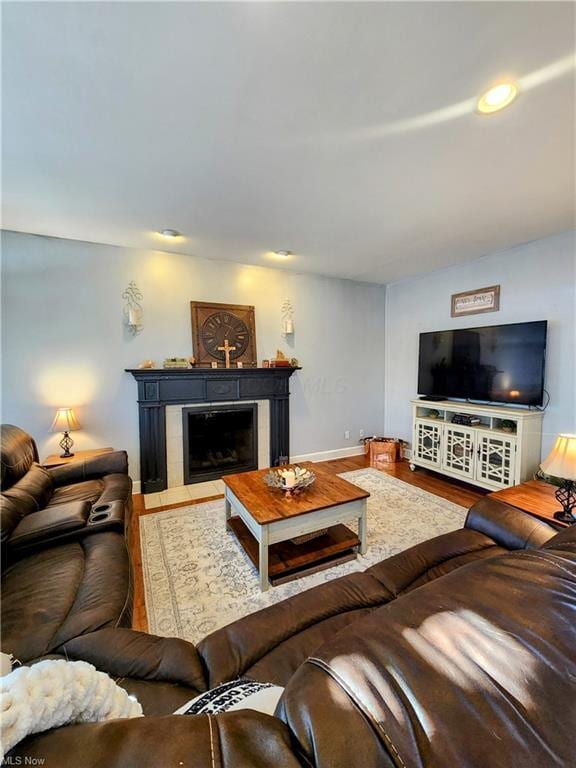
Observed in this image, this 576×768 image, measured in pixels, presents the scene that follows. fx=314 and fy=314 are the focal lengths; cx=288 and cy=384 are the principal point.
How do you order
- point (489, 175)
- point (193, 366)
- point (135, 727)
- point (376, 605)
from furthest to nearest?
point (193, 366)
point (489, 175)
point (376, 605)
point (135, 727)

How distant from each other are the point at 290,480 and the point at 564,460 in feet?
5.59

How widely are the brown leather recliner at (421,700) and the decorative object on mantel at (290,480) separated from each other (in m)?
1.40

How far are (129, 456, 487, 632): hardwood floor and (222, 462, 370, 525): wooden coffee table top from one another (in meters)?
0.80

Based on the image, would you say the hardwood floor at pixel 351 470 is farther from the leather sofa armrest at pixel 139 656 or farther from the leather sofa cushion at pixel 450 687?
the leather sofa cushion at pixel 450 687

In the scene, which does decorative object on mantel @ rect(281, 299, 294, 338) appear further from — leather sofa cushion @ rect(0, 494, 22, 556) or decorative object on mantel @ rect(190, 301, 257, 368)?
leather sofa cushion @ rect(0, 494, 22, 556)

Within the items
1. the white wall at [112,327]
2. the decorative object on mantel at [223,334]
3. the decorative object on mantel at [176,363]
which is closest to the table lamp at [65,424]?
the white wall at [112,327]

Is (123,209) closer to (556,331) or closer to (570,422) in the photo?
(556,331)

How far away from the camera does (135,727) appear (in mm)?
398

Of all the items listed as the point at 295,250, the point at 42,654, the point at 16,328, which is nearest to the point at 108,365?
the point at 16,328

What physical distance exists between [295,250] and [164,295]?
156cm

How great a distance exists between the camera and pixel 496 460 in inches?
126

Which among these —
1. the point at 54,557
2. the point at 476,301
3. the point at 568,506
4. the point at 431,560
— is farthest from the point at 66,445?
the point at 476,301

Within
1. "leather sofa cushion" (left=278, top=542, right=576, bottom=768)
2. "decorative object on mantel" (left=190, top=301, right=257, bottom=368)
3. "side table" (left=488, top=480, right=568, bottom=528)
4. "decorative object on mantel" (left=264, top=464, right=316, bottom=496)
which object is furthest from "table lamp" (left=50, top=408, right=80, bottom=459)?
"side table" (left=488, top=480, right=568, bottom=528)

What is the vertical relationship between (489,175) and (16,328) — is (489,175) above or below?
above
